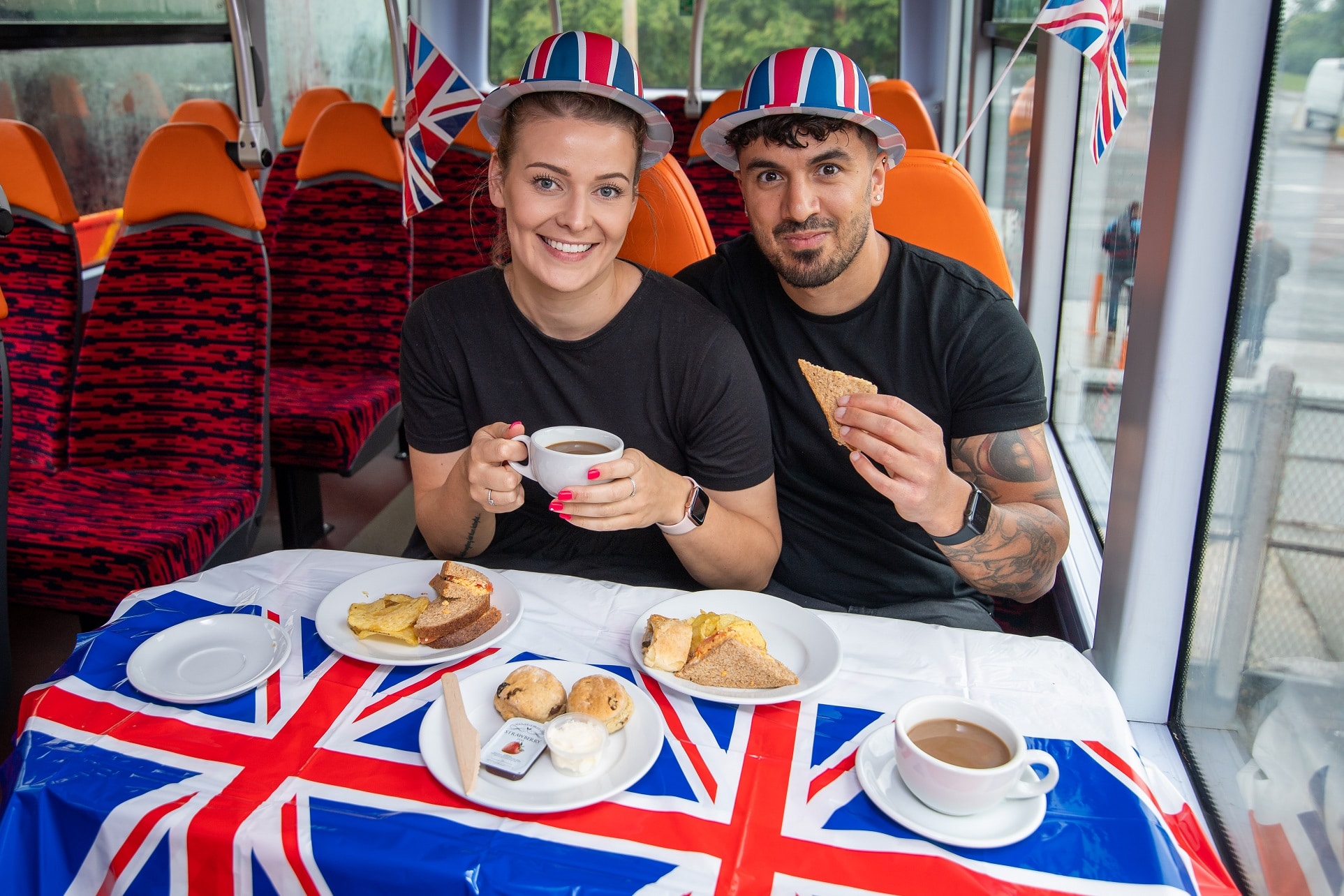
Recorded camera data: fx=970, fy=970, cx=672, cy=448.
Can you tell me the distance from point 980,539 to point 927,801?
23.1 inches

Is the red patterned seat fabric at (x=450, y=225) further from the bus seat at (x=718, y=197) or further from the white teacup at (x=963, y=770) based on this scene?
the white teacup at (x=963, y=770)

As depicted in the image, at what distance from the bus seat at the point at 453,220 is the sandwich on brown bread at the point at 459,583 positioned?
2.64 metres

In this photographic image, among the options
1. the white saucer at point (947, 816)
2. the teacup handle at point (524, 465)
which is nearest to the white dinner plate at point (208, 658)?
the teacup handle at point (524, 465)

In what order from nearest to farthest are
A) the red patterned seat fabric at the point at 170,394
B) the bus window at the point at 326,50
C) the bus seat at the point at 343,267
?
the red patterned seat fabric at the point at 170,394 → the bus seat at the point at 343,267 → the bus window at the point at 326,50

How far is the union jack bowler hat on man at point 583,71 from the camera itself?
1.49m

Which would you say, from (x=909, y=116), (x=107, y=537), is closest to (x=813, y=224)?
(x=909, y=116)

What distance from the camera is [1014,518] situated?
1463 millimetres

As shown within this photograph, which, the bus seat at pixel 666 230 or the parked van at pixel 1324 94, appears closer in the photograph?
the parked van at pixel 1324 94

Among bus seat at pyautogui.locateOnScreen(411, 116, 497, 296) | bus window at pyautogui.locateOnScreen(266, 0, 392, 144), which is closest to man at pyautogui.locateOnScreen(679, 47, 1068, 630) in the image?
bus seat at pyautogui.locateOnScreen(411, 116, 497, 296)

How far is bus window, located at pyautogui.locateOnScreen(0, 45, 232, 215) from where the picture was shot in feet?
10.8

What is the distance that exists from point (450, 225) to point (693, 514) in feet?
8.97

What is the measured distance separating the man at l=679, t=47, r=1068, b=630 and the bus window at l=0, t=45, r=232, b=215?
9.03 feet

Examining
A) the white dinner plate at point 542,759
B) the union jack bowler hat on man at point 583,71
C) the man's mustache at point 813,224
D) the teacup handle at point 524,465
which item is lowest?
the white dinner plate at point 542,759

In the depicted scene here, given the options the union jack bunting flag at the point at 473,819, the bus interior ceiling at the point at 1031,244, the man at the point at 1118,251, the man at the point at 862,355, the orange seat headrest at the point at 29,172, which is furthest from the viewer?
the orange seat headrest at the point at 29,172
